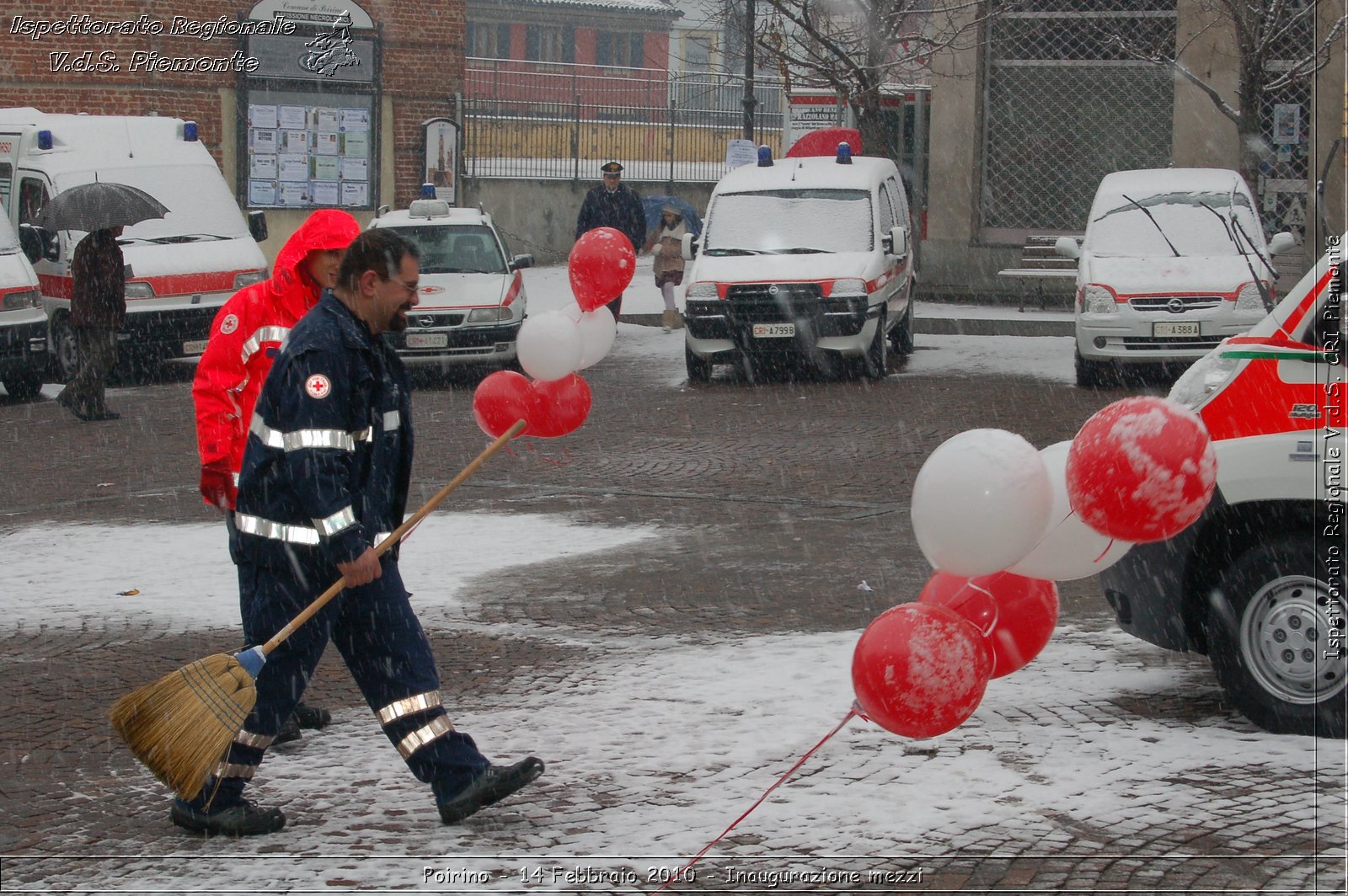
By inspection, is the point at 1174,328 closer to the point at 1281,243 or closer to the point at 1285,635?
the point at 1281,243

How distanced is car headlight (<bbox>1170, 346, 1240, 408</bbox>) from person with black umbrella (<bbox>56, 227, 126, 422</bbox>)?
1062 centimetres

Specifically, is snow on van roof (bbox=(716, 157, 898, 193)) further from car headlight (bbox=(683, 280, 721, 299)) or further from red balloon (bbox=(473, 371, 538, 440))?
red balloon (bbox=(473, 371, 538, 440))

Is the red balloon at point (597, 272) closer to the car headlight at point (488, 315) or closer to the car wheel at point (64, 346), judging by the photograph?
the car headlight at point (488, 315)

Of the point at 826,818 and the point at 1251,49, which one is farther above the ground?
the point at 1251,49

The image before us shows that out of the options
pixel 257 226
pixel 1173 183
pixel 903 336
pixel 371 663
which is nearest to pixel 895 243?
pixel 903 336

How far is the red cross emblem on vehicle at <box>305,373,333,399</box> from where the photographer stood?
4812mm

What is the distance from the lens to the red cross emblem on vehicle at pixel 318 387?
15.8 feet

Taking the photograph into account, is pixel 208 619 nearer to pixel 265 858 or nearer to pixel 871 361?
pixel 265 858

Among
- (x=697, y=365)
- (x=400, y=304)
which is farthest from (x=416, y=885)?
(x=697, y=365)

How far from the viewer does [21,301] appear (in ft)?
51.1

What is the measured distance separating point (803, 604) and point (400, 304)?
11.4 feet

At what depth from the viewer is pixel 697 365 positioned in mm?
17219

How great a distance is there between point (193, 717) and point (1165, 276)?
42.3 feet

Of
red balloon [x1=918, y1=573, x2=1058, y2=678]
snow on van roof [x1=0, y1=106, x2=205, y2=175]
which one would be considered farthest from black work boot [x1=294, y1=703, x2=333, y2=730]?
snow on van roof [x1=0, y1=106, x2=205, y2=175]
